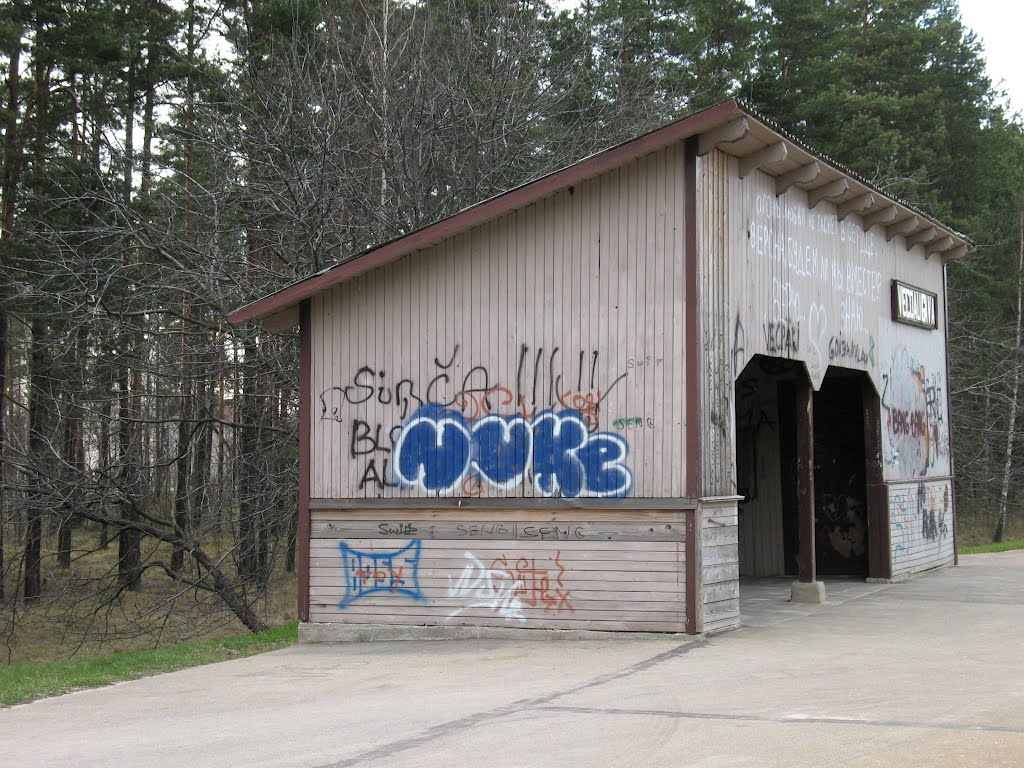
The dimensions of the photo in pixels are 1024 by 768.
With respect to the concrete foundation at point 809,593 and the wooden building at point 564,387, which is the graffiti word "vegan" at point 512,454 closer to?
the wooden building at point 564,387

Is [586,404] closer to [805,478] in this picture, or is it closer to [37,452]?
[805,478]

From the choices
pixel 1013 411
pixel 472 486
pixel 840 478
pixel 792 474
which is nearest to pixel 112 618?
pixel 792 474

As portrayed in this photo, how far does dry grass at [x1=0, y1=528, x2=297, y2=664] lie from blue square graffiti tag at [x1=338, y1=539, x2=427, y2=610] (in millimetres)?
5729

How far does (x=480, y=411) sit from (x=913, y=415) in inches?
328

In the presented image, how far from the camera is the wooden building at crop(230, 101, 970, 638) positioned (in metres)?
11.1

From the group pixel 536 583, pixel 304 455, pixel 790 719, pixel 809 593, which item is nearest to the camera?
pixel 790 719

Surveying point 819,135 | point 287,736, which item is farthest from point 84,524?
point 819,135

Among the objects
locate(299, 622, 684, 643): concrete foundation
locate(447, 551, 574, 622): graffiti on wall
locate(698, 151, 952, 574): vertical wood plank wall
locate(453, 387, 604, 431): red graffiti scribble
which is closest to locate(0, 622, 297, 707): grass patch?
locate(299, 622, 684, 643): concrete foundation

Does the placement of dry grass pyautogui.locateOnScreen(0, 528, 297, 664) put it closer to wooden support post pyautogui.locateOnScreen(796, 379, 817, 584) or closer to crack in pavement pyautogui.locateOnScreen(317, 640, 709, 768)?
wooden support post pyautogui.locateOnScreen(796, 379, 817, 584)

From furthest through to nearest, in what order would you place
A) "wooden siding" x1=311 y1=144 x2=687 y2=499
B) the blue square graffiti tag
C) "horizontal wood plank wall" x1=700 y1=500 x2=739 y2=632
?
the blue square graffiti tag
"wooden siding" x1=311 y1=144 x2=687 y2=499
"horizontal wood plank wall" x1=700 y1=500 x2=739 y2=632

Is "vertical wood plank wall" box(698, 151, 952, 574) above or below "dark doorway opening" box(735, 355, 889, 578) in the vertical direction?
above

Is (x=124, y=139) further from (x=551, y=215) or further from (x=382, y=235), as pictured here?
(x=551, y=215)

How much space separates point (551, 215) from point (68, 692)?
645cm

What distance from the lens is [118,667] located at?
12297 mm
